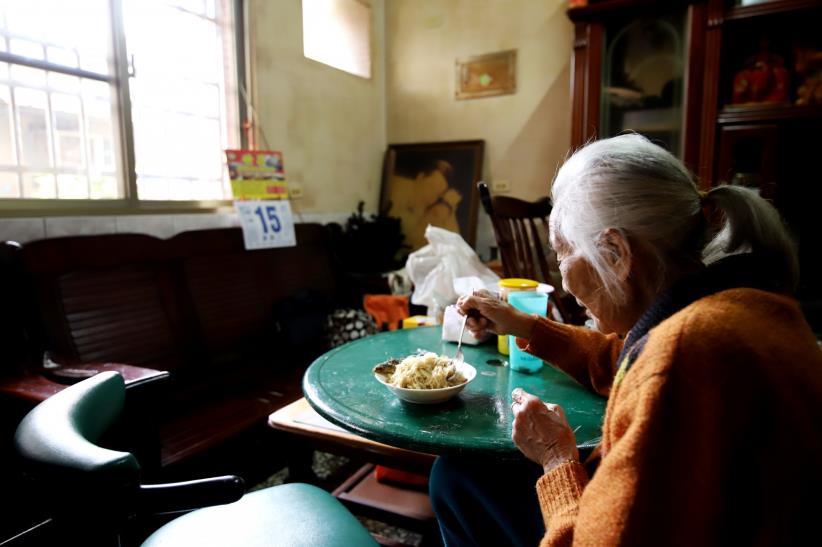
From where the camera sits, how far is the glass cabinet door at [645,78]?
3.04 m

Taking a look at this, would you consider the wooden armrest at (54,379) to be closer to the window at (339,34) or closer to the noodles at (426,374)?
the noodles at (426,374)

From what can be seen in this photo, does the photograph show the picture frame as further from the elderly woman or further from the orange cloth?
the elderly woman

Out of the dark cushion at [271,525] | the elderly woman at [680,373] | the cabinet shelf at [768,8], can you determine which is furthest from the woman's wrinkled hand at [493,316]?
the cabinet shelf at [768,8]

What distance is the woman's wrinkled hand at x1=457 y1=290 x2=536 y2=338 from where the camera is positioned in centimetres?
133

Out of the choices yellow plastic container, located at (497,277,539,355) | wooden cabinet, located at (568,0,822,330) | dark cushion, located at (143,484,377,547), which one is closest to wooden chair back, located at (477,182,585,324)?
yellow plastic container, located at (497,277,539,355)

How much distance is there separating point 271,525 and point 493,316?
0.70 m

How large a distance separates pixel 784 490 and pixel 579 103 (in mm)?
2955

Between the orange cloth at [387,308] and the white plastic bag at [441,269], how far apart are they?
0.57 meters

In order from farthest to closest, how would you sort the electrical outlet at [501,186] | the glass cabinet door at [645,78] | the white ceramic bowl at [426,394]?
1. the electrical outlet at [501,186]
2. the glass cabinet door at [645,78]
3. the white ceramic bowl at [426,394]

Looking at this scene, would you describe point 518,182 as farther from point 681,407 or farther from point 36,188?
point 681,407

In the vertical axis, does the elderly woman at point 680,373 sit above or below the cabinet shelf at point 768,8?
below

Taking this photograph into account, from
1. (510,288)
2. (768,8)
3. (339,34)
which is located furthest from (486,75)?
(510,288)

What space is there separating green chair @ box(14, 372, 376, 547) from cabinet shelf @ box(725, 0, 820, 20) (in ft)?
10.3

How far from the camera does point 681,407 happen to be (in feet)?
1.97
